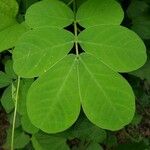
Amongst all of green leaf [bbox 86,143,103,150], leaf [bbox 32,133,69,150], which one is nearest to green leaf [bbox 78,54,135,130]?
leaf [bbox 32,133,69,150]

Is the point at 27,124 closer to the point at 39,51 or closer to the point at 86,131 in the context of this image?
the point at 86,131

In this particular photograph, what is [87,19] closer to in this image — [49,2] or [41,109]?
[49,2]

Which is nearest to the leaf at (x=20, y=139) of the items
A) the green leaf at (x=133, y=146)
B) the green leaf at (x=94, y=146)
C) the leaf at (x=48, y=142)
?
the leaf at (x=48, y=142)

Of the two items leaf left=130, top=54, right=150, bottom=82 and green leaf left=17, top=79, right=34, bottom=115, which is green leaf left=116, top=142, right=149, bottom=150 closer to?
leaf left=130, top=54, right=150, bottom=82

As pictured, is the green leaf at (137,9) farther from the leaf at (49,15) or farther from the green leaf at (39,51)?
the green leaf at (39,51)

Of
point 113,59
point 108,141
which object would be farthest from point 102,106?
point 108,141
